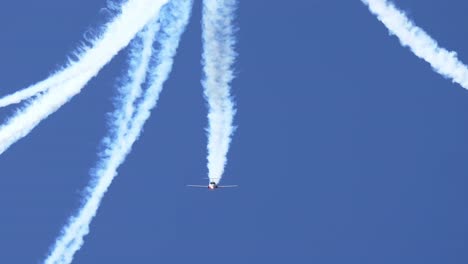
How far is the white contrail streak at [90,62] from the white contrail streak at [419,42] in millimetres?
2803

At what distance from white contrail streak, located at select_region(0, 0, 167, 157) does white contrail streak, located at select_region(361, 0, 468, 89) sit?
280 centimetres

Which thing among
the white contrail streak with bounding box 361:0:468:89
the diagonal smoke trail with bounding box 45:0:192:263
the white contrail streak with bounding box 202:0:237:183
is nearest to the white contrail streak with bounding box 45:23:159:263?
the diagonal smoke trail with bounding box 45:0:192:263

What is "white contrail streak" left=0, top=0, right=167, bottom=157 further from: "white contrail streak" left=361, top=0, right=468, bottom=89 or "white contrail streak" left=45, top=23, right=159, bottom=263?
"white contrail streak" left=361, top=0, right=468, bottom=89

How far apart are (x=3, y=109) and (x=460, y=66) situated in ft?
18.9

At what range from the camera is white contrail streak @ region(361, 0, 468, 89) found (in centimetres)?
1467

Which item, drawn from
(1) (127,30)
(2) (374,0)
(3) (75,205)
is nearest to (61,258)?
(3) (75,205)

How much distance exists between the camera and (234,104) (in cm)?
1493

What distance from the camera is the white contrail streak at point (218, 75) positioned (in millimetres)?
14133

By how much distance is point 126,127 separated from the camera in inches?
584

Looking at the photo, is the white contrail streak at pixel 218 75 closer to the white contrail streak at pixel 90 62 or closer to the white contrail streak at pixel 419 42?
the white contrail streak at pixel 90 62

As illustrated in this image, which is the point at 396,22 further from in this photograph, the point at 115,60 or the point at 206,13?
the point at 115,60

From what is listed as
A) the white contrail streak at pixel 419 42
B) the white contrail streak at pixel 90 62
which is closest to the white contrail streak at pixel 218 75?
the white contrail streak at pixel 90 62

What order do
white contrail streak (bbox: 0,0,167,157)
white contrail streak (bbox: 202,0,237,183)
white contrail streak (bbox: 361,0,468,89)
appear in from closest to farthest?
white contrail streak (bbox: 0,0,167,157) → white contrail streak (bbox: 202,0,237,183) → white contrail streak (bbox: 361,0,468,89)

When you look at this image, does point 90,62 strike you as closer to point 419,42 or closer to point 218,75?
point 218,75
